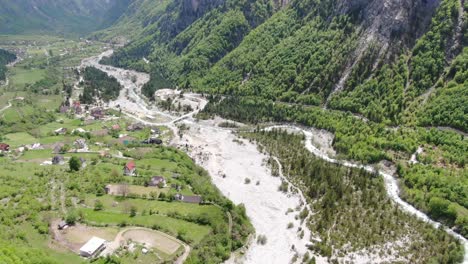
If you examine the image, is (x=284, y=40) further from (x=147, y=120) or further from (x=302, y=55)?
(x=147, y=120)

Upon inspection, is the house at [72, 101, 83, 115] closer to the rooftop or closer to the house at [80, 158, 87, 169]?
the house at [80, 158, 87, 169]

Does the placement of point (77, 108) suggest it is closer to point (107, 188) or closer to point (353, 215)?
point (107, 188)

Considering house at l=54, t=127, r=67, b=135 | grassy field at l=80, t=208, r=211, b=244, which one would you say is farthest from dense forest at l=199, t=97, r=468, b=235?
house at l=54, t=127, r=67, b=135

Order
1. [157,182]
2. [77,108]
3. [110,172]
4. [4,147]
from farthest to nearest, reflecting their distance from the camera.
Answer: [77,108] < [4,147] < [110,172] < [157,182]

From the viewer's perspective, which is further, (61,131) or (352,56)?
(352,56)

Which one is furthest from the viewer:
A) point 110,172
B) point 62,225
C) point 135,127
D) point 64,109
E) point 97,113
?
point 64,109

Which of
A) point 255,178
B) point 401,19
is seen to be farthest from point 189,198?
point 401,19

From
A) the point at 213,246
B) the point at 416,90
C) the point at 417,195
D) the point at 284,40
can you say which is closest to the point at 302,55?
the point at 284,40

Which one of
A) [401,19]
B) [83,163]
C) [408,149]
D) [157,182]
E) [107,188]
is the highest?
[401,19]
